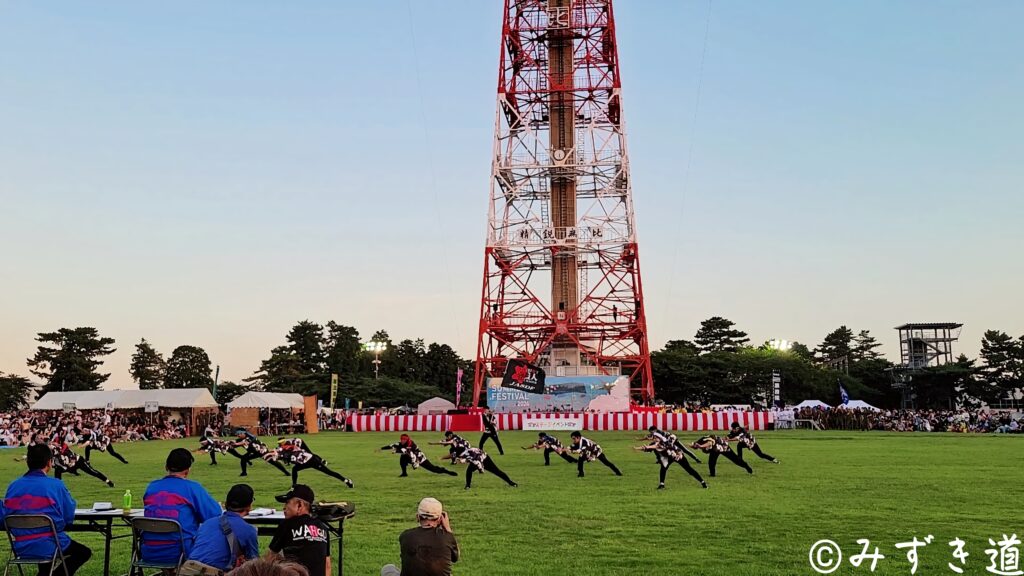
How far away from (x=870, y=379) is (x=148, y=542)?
3602 inches

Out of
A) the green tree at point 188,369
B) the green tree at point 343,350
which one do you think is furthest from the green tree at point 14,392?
the green tree at point 343,350

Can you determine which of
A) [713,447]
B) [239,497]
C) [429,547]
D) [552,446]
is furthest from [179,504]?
[552,446]

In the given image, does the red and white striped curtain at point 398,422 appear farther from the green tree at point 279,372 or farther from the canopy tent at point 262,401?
the green tree at point 279,372

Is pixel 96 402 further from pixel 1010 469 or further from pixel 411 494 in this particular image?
pixel 1010 469

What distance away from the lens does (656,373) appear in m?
80.7

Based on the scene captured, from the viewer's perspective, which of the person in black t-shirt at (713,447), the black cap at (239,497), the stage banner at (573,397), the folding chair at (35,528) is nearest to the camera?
the black cap at (239,497)

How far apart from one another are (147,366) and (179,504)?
311ft

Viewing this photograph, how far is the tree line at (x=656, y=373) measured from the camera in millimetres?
77188

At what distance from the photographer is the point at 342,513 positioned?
7.66m

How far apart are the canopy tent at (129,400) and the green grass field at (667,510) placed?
21.4 meters

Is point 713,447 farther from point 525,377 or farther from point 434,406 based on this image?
point 434,406

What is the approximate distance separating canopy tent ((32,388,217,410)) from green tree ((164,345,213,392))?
45.6 meters

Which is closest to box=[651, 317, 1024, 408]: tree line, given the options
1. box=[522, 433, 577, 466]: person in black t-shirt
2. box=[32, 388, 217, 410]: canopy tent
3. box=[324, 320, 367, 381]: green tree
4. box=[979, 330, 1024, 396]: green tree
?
box=[979, 330, 1024, 396]: green tree

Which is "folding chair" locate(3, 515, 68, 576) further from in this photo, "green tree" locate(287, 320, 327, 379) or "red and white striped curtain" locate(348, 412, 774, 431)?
"green tree" locate(287, 320, 327, 379)
